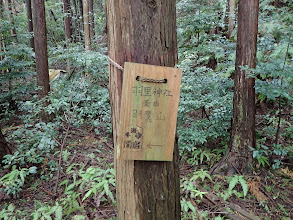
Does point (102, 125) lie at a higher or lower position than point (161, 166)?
lower

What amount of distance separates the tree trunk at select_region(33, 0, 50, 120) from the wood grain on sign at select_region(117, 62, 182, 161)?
214 inches

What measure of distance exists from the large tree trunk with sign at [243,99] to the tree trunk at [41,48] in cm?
515

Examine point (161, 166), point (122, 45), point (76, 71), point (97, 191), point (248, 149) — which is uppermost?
point (76, 71)

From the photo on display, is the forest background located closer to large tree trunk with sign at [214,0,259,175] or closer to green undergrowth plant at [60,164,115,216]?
green undergrowth plant at [60,164,115,216]

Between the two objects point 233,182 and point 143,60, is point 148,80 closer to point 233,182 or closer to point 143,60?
point 143,60

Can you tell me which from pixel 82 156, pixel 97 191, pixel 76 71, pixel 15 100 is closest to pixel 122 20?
pixel 97 191

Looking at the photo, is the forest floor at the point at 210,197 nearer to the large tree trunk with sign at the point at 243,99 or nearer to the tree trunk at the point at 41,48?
the large tree trunk with sign at the point at 243,99

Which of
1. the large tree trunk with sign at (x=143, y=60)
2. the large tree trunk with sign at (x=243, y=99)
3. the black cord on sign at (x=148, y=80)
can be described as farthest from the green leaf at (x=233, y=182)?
the black cord on sign at (x=148, y=80)

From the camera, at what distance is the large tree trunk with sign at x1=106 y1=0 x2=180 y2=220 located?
43.7 inches

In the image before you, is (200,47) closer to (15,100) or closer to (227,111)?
(227,111)

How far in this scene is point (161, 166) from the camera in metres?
1.24

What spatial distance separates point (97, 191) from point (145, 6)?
2848 mm

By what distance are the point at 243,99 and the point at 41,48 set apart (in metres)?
5.53

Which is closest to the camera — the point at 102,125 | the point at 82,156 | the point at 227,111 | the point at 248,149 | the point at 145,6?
the point at 145,6
